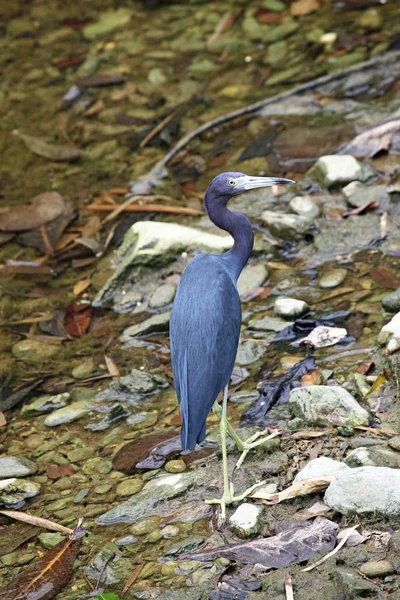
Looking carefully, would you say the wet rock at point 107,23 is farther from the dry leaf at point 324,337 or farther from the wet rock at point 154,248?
the dry leaf at point 324,337

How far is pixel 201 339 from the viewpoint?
4059mm

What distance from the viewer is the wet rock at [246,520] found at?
12.0 feet

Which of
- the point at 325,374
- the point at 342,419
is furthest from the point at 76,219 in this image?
the point at 342,419

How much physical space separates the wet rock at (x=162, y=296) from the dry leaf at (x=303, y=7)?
4.38 m

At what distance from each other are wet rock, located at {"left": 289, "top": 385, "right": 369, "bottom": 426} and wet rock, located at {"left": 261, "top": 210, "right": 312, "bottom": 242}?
190cm

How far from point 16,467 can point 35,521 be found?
447mm

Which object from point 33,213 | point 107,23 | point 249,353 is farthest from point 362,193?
point 107,23

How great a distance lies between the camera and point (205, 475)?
4195 mm

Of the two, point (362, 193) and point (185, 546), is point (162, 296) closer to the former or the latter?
point (362, 193)

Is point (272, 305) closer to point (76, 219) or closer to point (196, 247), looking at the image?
point (196, 247)

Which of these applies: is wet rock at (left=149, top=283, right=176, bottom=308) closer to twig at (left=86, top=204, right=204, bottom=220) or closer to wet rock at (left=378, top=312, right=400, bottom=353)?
twig at (left=86, top=204, right=204, bottom=220)

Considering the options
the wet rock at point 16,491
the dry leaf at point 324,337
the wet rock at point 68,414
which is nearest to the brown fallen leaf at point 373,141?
the dry leaf at point 324,337

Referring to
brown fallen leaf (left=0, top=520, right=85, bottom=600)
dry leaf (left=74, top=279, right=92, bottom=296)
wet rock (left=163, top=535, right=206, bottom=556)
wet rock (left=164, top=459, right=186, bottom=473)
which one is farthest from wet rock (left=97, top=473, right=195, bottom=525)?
dry leaf (left=74, top=279, right=92, bottom=296)

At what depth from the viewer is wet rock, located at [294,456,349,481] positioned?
12.2 ft
